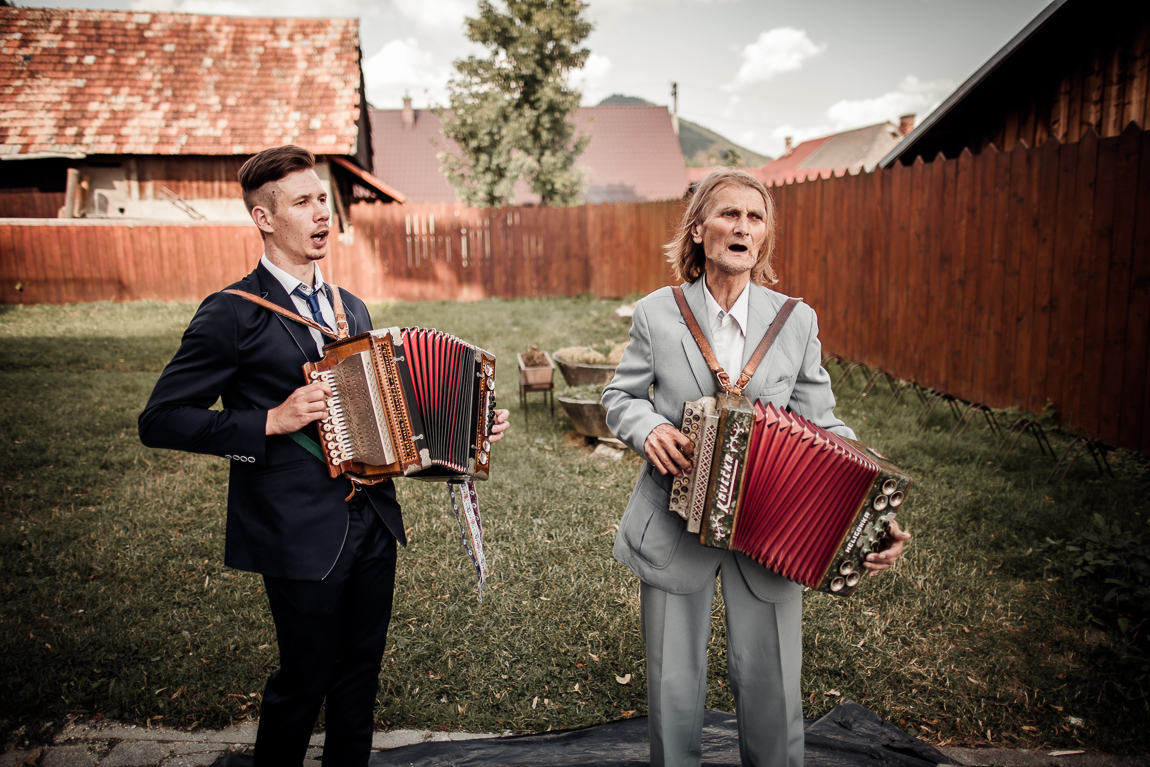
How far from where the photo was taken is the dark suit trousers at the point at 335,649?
7.16 ft

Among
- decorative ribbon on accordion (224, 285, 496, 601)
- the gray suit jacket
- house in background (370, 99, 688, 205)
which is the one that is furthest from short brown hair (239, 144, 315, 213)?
house in background (370, 99, 688, 205)

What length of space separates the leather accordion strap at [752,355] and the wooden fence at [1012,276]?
4428 millimetres

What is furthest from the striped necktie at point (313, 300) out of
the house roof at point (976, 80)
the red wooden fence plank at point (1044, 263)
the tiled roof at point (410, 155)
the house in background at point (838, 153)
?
the house in background at point (838, 153)

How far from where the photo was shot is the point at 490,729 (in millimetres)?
3102

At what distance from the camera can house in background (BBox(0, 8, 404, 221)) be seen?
49.8 ft

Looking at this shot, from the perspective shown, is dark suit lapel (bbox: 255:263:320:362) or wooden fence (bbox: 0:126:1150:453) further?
wooden fence (bbox: 0:126:1150:453)

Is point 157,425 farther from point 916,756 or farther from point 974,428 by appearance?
point 974,428

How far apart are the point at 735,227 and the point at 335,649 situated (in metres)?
1.94

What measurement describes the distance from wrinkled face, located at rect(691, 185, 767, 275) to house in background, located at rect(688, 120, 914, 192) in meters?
33.7

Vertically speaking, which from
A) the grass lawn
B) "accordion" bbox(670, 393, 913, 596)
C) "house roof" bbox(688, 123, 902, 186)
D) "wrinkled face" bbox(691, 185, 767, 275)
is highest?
"house roof" bbox(688, 123, 902, 186)

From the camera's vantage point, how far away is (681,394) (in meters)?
2.26

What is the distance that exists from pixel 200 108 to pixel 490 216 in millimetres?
7166

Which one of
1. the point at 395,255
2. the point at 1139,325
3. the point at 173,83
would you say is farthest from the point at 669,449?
the point at 173,83

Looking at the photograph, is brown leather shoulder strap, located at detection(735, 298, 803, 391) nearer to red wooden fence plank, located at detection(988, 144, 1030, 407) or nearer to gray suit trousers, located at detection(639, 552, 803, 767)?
gray suit trousers, located at detection(639, 552, 803, 767)
